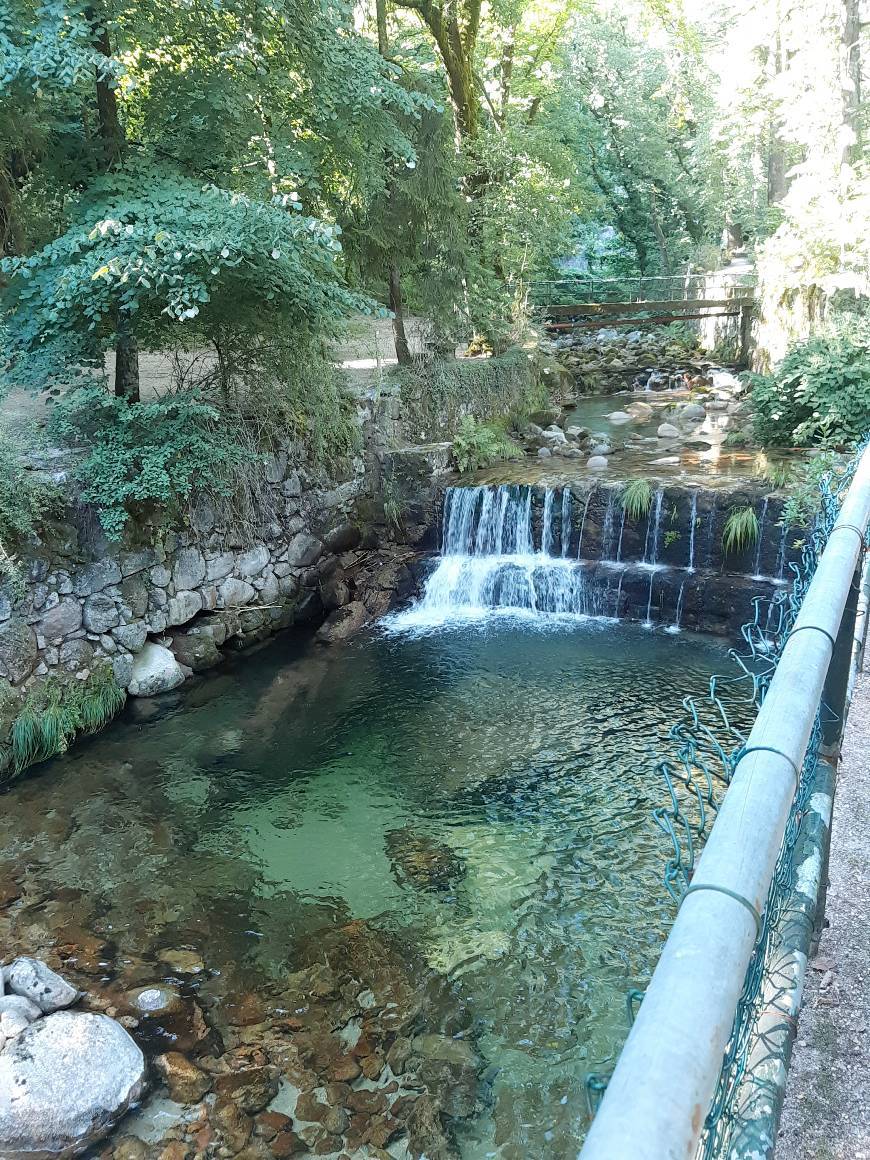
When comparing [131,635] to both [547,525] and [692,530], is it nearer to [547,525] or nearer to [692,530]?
[547,525]

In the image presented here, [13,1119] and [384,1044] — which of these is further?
[384,1044]

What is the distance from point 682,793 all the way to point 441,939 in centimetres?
225

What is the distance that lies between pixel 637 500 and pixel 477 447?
2955 millimetres

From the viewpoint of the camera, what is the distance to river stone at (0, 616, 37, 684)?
7.32 meters

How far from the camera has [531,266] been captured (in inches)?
595

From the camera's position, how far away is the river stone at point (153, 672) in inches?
328

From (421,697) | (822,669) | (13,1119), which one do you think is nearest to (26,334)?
(421,697)

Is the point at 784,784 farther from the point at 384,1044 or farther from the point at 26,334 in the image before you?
the point at 26,334

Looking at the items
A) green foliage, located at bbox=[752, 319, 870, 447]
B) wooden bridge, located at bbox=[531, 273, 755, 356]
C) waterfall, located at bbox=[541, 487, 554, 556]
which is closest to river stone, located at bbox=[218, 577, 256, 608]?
waterfall, located at bbox=[541, 487, 554, 556]

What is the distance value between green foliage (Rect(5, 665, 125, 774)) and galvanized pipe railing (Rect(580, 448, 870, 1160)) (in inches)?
275

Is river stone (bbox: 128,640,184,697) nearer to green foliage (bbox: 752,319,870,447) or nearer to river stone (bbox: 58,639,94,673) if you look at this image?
river stone (bbox: 58,639,94,673)

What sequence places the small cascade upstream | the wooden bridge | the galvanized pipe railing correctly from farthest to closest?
the wooden bridge → the small cascade upstream → the galvanized pipe railing

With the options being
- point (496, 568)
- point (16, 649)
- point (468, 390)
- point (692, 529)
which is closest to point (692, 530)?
point (692, 529)

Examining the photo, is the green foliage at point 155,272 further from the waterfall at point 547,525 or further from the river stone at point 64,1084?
the river stone at point 64,1084
